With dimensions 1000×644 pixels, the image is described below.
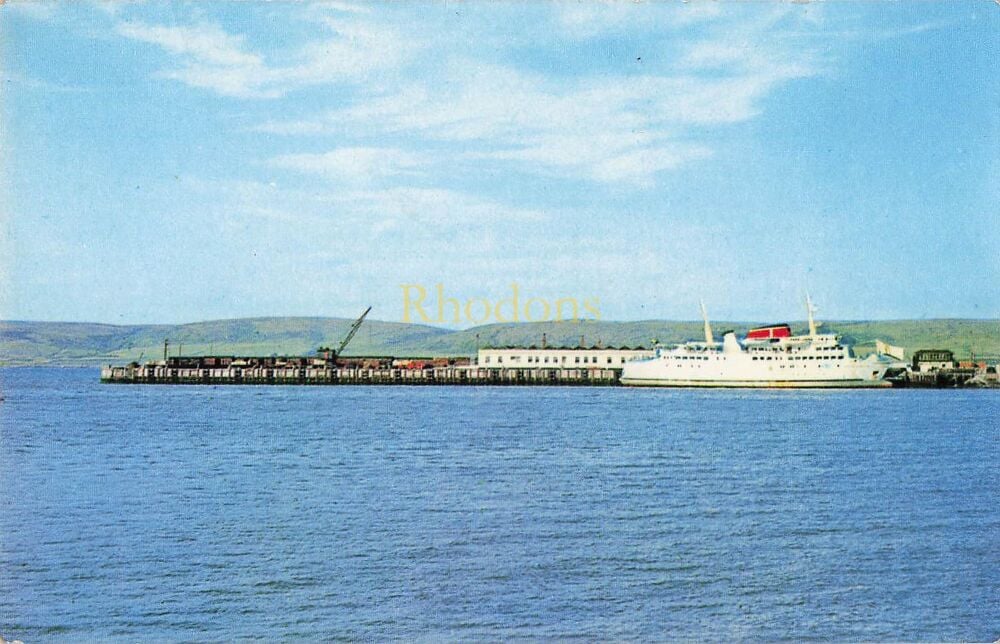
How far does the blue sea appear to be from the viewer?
14.4 m

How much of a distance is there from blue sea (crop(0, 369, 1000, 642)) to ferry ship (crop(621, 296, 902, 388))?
38.1 m

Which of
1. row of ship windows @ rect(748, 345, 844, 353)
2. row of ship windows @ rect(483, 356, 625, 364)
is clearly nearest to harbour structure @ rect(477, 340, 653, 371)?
row of ship windows @ rect(483, 356, 625, 364)

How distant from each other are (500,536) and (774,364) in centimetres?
6158

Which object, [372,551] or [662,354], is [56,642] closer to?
[372,551]

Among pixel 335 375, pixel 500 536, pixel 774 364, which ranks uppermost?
pixel 335 375

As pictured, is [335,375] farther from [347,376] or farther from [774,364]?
[774,364]

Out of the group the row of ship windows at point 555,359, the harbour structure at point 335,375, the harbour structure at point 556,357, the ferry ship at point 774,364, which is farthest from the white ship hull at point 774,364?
the row of ship windows at point 555,359

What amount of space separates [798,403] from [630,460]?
3255 cm

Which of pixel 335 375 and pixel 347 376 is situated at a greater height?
pixel 335 375

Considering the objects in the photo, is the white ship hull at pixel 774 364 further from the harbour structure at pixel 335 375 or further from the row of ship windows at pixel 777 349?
the harbour structure at pixel 335 375

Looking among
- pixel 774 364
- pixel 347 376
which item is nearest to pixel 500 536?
pixel 774 364

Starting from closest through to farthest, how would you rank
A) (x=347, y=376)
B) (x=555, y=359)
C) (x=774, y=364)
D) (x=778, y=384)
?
(x=778, y=384), (x=774, y=364), (x=347, y=376), (x=555, y=359)

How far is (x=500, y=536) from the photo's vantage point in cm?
1897

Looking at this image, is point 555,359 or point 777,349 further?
point 555,359
